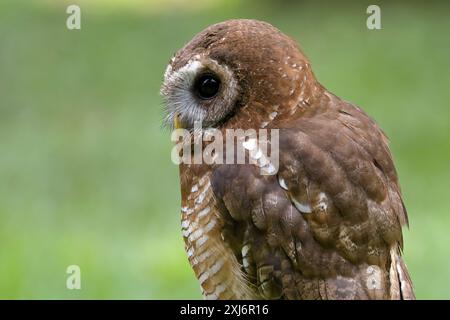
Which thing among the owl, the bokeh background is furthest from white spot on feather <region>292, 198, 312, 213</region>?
the bokeh background

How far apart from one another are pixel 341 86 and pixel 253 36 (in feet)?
26.5

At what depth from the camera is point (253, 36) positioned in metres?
4.36

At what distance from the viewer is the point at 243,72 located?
14.2 feet

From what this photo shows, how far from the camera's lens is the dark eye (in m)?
4.46

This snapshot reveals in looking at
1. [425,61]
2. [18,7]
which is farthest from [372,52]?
[18,7]

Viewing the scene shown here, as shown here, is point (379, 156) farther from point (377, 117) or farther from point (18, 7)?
point (18, 7)

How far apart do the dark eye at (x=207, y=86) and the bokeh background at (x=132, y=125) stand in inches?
123

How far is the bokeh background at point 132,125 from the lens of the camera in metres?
8.23

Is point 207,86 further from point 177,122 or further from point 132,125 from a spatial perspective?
point 132,125

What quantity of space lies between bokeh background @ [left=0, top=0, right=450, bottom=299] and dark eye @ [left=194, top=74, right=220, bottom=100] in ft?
10.2

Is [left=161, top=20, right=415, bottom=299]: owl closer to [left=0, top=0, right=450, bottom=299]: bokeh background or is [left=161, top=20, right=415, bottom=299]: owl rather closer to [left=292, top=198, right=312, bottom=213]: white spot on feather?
[left=292, top=198, right=312, bottom=213]: white spot on feather

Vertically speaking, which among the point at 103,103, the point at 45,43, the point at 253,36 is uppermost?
the point at 45,43

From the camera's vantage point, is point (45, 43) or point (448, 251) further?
point (45, 43)

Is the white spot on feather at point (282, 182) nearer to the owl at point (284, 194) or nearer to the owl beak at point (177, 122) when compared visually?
the owl at point (284, 194)
